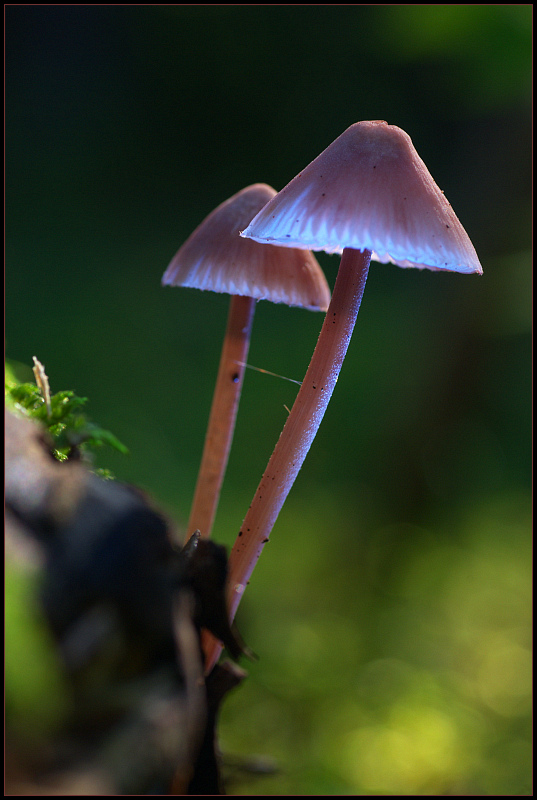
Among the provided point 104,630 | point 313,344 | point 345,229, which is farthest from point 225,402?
point 313,344

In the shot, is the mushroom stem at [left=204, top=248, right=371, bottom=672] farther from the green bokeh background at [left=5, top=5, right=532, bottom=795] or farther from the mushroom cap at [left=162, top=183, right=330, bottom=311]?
the green bokeh background at [left=5, top=5, right=532, bottom=795]

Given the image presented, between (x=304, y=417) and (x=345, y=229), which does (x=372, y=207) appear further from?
(x=304, y=417)

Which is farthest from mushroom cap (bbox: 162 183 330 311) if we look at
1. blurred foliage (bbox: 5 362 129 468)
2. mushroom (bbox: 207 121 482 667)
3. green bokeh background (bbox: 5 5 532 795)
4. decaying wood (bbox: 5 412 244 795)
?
green bokeh background (bbox: 5 5 532 795)

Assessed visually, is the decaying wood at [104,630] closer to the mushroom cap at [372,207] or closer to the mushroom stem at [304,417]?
the mushroom stem at [304,417]

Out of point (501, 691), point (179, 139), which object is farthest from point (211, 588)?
point (179, 139)

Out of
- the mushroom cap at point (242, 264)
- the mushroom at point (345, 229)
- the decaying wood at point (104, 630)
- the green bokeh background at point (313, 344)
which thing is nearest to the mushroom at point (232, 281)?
the mushroom cap at point (242, 264)
